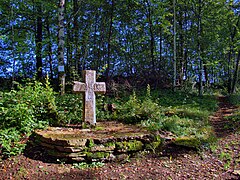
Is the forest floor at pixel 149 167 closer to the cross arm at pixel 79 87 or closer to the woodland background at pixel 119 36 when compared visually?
the cross arm at pixel 79 87

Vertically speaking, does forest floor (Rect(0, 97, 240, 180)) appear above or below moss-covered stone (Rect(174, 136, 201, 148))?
below

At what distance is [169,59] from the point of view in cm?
1691

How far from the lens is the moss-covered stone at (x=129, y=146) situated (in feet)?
13.6

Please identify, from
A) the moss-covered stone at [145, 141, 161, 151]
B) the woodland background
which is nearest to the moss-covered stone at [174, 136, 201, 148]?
the moss-covered stone at [145, 141, 161, 151]

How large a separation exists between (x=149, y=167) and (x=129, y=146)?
594 millimetres

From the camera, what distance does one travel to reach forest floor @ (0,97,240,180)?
3.46m

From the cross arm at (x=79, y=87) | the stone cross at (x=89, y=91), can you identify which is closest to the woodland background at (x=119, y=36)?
the stone cross at (x=89, y=91)

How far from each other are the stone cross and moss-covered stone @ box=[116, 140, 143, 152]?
1.35 metres

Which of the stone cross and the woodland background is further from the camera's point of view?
the woodland background

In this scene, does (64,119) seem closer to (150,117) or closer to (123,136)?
(123,136)

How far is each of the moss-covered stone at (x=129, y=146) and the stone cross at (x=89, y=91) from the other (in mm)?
1353

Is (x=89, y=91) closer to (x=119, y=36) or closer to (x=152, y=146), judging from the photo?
(x=152, y=146)

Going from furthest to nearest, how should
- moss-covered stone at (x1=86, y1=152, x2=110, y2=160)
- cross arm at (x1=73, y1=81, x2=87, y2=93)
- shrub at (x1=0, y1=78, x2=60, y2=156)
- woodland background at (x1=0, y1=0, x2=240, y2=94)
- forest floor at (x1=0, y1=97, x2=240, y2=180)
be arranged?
woodland background at (x1=0, y1=0, x2=240, y2=94)
cross arm at (x1=73, y1=81, x2=87, y2=93)
shrub at (x1=0, y1=78, x2=60, y2=156)
moss-covered stone at (x1=86, y1=152, x2=110, y2=160)
forest floor at (x1=0, y1=97, x2=240, y2=180)

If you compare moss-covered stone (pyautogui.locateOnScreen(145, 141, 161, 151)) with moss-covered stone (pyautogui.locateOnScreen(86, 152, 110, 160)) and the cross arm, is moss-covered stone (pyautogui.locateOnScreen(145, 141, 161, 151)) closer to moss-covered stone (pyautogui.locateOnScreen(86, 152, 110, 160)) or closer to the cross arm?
moss-covered stone (pyautogui.locateOnScreen(86, 152, 110, 160))
